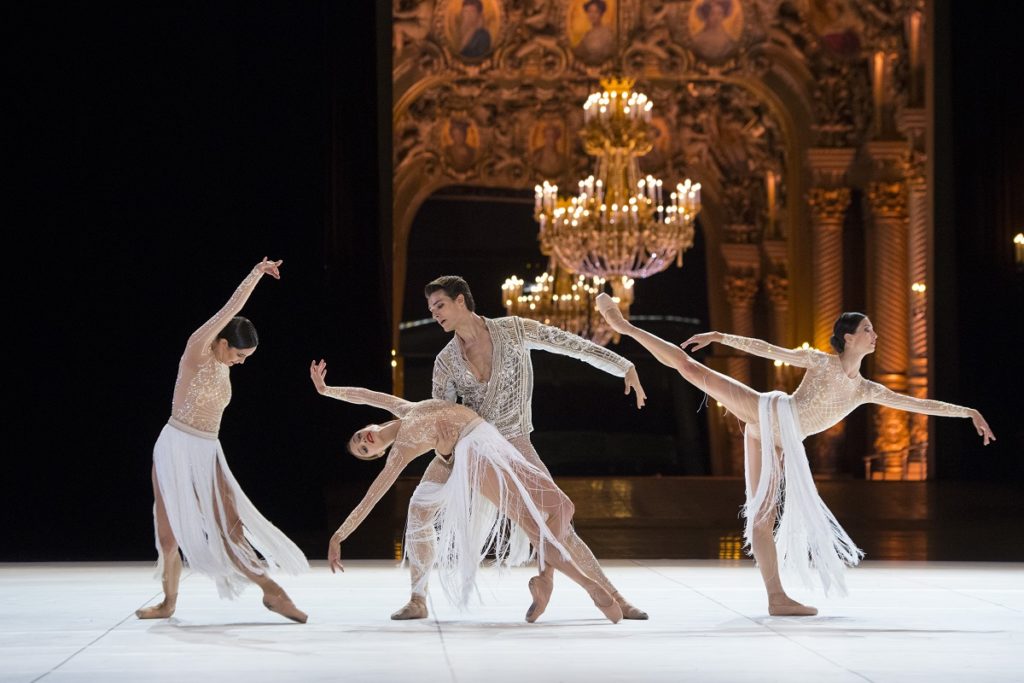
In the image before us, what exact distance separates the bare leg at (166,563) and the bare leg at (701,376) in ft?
6.68

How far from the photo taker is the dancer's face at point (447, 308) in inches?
269

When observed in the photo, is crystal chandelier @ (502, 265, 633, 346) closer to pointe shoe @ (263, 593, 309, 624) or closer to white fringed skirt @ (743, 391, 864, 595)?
white fringed skirt @ (743, 391, 864, 595)

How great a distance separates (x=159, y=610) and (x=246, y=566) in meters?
0.40

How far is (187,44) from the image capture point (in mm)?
12125

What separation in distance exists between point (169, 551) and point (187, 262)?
5056 millimetres

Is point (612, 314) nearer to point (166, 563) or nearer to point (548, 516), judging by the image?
point (548, 516)

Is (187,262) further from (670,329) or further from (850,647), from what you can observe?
(670,329)

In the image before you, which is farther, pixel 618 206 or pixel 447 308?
pixel 618 206

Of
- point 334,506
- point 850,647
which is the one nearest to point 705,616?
point 850,647

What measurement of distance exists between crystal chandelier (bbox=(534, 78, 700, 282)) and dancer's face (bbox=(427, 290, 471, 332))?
39.8 ft

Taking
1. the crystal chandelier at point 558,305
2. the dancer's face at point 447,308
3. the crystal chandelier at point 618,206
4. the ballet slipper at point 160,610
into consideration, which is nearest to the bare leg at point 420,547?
the dancer's face at point 447,308

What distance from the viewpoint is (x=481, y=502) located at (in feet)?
22.8

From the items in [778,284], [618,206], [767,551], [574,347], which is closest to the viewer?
[574,347]

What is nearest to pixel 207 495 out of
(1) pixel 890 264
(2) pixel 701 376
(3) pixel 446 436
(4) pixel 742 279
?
(3) pixel 446 436
